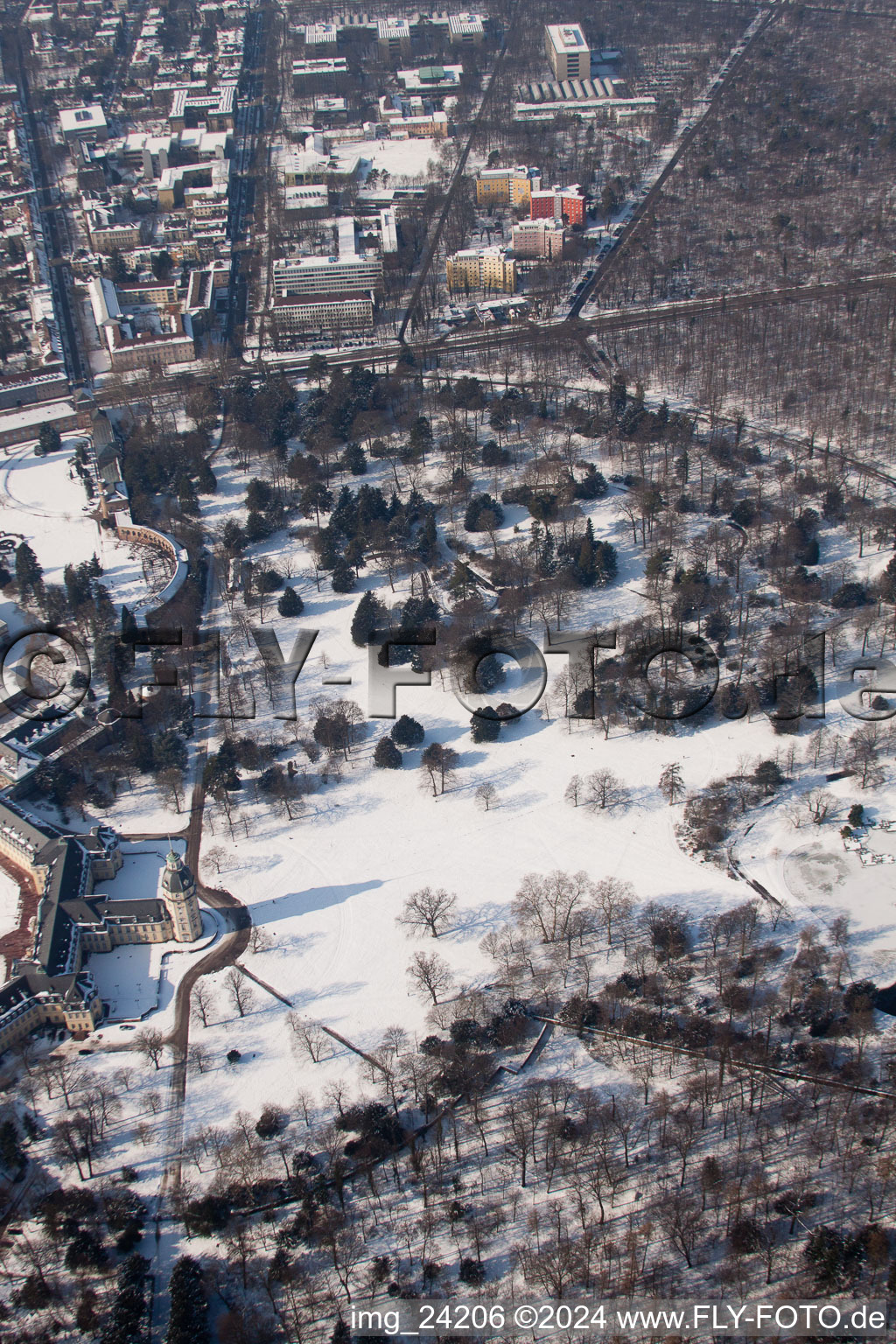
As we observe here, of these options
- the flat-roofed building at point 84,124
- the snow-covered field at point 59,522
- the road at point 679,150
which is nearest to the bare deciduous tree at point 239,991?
the snow-covered field at point 59,522

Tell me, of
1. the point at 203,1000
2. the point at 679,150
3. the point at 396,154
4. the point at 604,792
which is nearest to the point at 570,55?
the point at 679,150

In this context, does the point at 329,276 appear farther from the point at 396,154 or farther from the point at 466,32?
the point at 466,32

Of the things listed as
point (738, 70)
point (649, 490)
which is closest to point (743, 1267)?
point (649, 490)

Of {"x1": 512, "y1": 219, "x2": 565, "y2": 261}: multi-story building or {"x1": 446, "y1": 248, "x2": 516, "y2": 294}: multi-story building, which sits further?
{"x1": 512, "y1": 219, "x2": 565, "y2": 261}: multi-story building

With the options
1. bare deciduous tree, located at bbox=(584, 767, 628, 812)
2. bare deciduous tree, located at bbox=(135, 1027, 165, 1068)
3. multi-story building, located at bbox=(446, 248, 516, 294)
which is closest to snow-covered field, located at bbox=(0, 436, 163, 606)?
bare deciduous tree, located at bbox=(584, 767, 628, 812)

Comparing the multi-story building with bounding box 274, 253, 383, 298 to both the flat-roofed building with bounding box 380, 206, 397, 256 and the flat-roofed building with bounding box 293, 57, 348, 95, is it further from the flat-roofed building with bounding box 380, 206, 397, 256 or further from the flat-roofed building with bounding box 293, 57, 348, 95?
the flat-roofed building with bounding box 293, 57, 348, 95

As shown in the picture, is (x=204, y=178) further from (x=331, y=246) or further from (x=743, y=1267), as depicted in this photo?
(x=743, y=1267)
